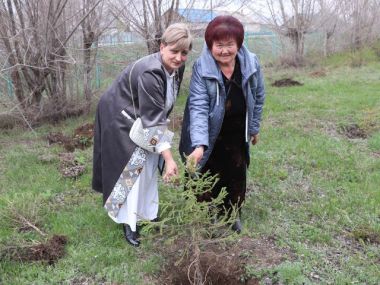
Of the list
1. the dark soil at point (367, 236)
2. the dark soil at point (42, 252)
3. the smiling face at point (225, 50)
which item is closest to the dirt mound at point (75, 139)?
the dark soil at point (42, 252)

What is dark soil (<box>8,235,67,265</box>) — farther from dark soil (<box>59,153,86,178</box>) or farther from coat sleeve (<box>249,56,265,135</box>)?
coat sleeve (<box>249,56,265,135</box>)

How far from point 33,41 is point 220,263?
5.57 meters

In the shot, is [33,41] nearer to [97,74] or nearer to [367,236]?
[97,74]

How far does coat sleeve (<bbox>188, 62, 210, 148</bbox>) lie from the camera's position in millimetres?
3162

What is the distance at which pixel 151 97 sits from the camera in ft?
9.93

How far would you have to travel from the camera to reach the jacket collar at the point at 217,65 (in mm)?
3153

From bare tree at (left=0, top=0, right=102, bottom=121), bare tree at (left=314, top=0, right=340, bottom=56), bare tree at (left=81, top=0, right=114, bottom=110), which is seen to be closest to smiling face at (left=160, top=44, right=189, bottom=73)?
bare tree at (left=0, top=0, right=102, bottom=121)

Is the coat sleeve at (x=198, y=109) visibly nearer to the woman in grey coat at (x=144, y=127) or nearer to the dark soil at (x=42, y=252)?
the woman in grey coat at (x=144, y=127)

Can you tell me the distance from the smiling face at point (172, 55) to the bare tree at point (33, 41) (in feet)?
14.1

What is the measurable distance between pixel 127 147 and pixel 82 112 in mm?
5868

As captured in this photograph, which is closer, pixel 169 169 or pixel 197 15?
pixel 169 169

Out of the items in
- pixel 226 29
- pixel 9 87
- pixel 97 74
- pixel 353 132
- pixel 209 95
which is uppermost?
pixel 226 29

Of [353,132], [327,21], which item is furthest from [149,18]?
[327,21]

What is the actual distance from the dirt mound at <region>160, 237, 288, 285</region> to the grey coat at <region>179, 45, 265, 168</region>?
0.78 meters
